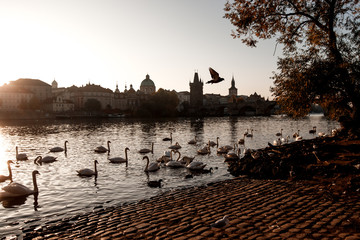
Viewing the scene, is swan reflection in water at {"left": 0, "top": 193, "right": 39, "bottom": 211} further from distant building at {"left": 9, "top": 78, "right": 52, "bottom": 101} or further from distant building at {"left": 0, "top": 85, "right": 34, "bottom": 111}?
distant building at {"left": 9, "top": 78, "right": 52, "bottom": 101}

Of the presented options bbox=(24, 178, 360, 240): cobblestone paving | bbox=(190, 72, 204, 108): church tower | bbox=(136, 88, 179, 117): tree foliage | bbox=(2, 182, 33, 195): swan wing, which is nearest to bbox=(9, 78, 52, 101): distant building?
bbox=(136, 88, 179, 117): tree foliage

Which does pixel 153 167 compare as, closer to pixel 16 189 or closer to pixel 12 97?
pixel 16 189

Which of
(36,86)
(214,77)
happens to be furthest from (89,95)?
(214,77)

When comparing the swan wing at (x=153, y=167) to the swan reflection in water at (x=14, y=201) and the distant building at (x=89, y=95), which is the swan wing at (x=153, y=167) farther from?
the distant building at (x=89, y=95)

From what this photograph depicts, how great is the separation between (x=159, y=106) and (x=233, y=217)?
109 metres

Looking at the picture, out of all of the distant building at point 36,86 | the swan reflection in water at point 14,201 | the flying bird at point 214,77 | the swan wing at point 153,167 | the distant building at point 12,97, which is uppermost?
the distant building at point 36,86

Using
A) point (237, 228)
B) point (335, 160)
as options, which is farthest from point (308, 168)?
point (237, 228)

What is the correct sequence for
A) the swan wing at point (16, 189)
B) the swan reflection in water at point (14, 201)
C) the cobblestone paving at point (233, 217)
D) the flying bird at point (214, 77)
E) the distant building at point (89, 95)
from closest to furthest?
the cobblestone paving at point (233, 217), the flying bird at point (214, 77), the swan reflection in water at point (14, 201), the swan wing at point (16, 189), the distant building at point (89, 95)

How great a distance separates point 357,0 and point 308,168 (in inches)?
412

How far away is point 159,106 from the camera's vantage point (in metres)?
117

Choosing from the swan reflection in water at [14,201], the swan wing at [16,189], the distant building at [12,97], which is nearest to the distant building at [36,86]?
the distant building at [12,97]

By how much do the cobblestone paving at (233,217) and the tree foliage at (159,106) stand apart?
4124 inches

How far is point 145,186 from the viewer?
51.4ft

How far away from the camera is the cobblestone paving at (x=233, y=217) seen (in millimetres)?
7434
